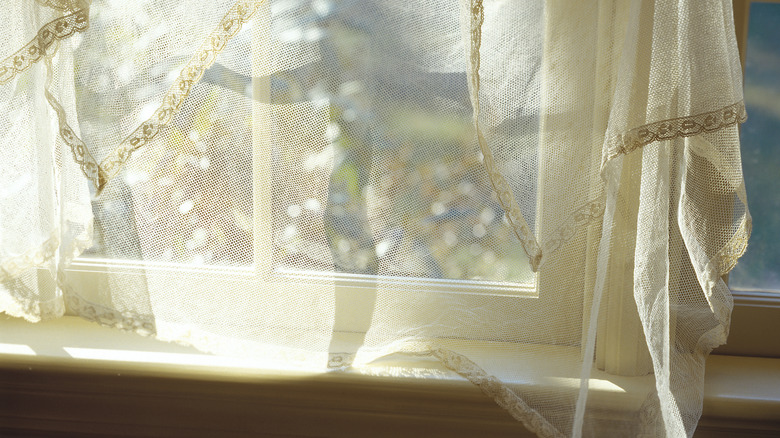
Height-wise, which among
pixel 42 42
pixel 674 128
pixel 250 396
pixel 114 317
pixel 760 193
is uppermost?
pixel 42 42

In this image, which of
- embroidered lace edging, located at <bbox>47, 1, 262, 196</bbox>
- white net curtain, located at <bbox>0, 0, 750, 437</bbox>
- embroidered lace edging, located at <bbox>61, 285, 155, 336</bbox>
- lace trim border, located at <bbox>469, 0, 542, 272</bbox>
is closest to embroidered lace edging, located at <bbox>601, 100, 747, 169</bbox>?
white net curtain, located at <bbox>0, 0, 750, 437</bbox>

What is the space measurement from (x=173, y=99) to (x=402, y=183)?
0.29 meters

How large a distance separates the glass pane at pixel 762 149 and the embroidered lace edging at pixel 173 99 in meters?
0.72

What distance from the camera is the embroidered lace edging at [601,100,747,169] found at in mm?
711

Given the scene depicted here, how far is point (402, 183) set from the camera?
2.59 feet

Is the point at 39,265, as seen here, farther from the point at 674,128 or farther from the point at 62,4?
the point at 674,128

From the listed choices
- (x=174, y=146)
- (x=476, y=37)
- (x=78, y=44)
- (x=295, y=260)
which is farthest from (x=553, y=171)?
(x=78, y=44)

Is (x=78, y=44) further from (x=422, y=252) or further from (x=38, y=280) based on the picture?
(x=422, y=252)

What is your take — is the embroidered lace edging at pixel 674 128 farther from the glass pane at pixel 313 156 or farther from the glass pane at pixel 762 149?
the glass pane at pixel 762 149

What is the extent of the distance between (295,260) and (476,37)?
13.7 inches

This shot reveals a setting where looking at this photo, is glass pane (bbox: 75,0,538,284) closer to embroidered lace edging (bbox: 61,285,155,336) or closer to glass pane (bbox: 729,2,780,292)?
embroidered lace edging (bbox: 61,285,155,336)

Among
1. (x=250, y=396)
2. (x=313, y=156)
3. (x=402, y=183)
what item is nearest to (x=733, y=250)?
(x=402, y=183)

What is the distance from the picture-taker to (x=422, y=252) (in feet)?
2.62

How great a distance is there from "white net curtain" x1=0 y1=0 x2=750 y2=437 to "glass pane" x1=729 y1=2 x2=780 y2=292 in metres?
0.24
